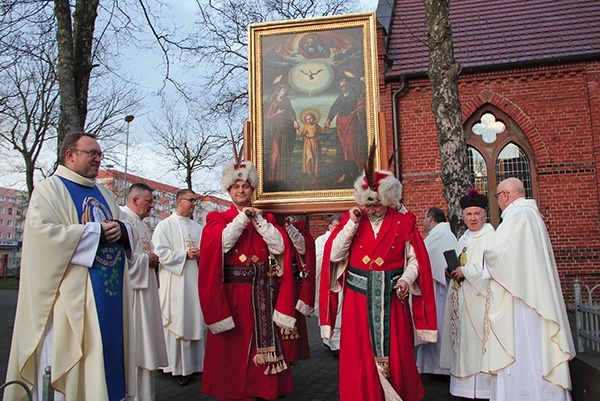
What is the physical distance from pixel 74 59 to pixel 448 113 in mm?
5592

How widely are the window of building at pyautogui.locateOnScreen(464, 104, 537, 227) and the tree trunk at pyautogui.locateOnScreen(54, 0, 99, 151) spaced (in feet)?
30.0

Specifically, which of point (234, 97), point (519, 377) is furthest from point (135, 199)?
point (234, 97)

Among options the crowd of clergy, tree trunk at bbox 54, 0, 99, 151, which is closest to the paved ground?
the crowd of clergy

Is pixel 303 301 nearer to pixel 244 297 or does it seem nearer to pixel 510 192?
pixel 244 297

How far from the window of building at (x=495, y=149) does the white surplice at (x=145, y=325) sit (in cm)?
1007

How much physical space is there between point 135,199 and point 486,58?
10240mm

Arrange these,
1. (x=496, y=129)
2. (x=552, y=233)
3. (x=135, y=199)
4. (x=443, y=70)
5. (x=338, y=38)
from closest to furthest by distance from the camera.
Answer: (x=338, y=38)
(x=135, y=199)
(x=443, y=70)
(x=552, y=233)
(x=496, y=129)

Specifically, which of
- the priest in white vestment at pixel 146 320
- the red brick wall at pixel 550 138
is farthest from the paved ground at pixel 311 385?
the red brick wall at pixel 550 138

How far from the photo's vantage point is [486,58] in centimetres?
1334

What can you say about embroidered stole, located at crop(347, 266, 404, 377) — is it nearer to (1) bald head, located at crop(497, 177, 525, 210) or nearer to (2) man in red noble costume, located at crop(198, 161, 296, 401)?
(2) man in red noble costume, located at crop(198, 161, 296, 401)

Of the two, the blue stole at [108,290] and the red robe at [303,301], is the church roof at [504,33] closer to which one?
the red robe at [303,301]

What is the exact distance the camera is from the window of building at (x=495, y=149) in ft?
44.0

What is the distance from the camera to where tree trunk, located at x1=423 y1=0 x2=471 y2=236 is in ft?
23.7

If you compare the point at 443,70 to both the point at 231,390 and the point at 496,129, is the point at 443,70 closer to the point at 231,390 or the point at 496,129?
the point at 231,390
